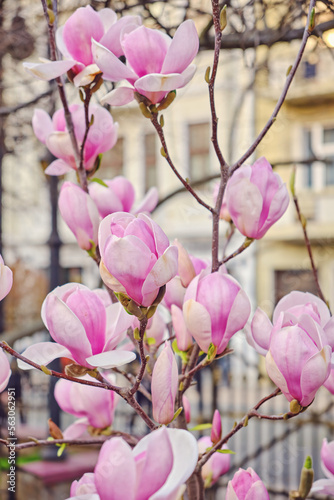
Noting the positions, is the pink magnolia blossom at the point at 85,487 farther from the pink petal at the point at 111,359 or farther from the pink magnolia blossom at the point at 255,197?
the pink magnolia blossom at the point at 255,197

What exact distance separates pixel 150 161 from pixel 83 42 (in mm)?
9479

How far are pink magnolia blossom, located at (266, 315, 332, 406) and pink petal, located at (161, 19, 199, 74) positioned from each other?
25cm

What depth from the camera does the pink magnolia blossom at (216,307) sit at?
490 millimetres

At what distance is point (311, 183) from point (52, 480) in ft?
26.5

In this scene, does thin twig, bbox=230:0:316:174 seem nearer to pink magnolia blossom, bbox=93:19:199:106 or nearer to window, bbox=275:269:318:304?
pink magnolia blossom, bbox=93:19:199:106

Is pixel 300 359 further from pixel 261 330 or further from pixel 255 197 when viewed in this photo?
pixel 255 197

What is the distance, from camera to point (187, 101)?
392 inches

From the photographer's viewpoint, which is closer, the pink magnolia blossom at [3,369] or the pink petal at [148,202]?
the pink magnolia blossom at [3,369]

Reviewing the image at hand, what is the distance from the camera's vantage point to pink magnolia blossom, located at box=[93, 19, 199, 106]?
0.54 metres

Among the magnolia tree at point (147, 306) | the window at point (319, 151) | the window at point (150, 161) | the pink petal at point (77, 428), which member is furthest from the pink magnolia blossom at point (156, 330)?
the window at point (150, 161)

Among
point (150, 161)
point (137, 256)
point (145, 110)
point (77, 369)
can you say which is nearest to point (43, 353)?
point (77, 369)

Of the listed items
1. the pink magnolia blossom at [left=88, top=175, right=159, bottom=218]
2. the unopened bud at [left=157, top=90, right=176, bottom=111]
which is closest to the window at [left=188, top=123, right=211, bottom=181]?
the pink magnolia blossom at [left=88, top=175, right=159, bottom=218]

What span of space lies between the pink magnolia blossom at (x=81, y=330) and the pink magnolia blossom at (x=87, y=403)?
0.44 ft

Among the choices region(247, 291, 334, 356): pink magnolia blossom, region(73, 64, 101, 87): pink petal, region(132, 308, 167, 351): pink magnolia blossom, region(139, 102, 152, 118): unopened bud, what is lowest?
region(132, 308, 167, 351): pink magnolia blossom
